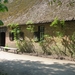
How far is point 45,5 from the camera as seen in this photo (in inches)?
791

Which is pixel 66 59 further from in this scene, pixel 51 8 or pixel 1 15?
pixel 1 15

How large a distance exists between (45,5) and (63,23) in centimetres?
485

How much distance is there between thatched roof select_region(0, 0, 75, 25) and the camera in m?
16.5

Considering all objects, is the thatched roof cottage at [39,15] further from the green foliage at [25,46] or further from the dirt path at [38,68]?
the dirt path at [38,68]

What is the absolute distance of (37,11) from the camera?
797 inches

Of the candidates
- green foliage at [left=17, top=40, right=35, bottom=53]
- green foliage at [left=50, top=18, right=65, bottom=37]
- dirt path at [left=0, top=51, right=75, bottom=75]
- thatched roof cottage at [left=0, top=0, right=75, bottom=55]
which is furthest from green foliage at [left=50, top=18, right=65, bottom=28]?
green foliage at [left=17, top=40, right=35, bottom=53]

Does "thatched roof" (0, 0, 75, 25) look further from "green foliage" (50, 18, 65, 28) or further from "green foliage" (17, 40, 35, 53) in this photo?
"green foliage" (17, 40, 35, 53)

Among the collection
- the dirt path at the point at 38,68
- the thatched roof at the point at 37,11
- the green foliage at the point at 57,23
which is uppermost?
the thatched roof at the point at 37,11

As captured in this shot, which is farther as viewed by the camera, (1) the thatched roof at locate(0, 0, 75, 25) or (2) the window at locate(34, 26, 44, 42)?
(2) the window at locate(34, 26, 44, 42)

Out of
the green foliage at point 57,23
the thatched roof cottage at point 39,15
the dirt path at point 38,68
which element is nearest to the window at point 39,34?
the thatched roof cottage at point 39,15

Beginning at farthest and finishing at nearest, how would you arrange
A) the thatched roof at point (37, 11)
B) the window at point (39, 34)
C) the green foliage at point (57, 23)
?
the window at point (39, 34) < the thatched roof at point (37, 11) < the green foliage at point (57, 23)

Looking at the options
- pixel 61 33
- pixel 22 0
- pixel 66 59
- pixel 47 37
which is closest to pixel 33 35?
pixel 47 37

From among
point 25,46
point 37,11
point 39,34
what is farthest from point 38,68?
point 37,11

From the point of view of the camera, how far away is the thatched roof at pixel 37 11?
16.5 meters
